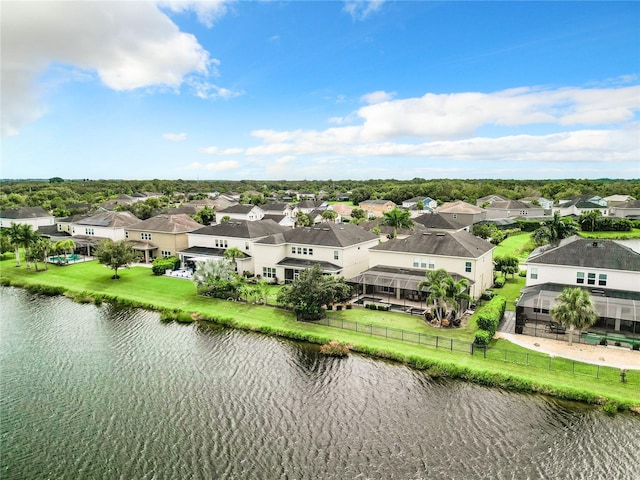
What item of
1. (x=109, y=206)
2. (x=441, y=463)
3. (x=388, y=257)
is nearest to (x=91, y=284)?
(x=388, y=257)

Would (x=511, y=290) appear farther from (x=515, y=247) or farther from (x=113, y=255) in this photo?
(x=113, y=255)

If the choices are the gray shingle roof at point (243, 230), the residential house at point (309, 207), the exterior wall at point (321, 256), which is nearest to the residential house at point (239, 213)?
the residential house at point (309, 207)

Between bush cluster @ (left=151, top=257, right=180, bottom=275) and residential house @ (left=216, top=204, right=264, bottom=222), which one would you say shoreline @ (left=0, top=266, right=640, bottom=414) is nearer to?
bush cluster @ (left=151, top=257, right=180, bottom=275)

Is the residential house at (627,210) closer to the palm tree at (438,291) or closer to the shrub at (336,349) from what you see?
the palm tree at (438,291)

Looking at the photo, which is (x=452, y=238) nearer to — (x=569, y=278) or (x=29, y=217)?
(x=569, y=278)

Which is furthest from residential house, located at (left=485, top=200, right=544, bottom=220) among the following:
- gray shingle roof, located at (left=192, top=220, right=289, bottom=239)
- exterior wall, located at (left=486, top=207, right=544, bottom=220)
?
gray shingle roof, located at (left=192, top=220, right=289, bottom=239)

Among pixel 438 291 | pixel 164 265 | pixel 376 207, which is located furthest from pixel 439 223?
pixel 376 207
